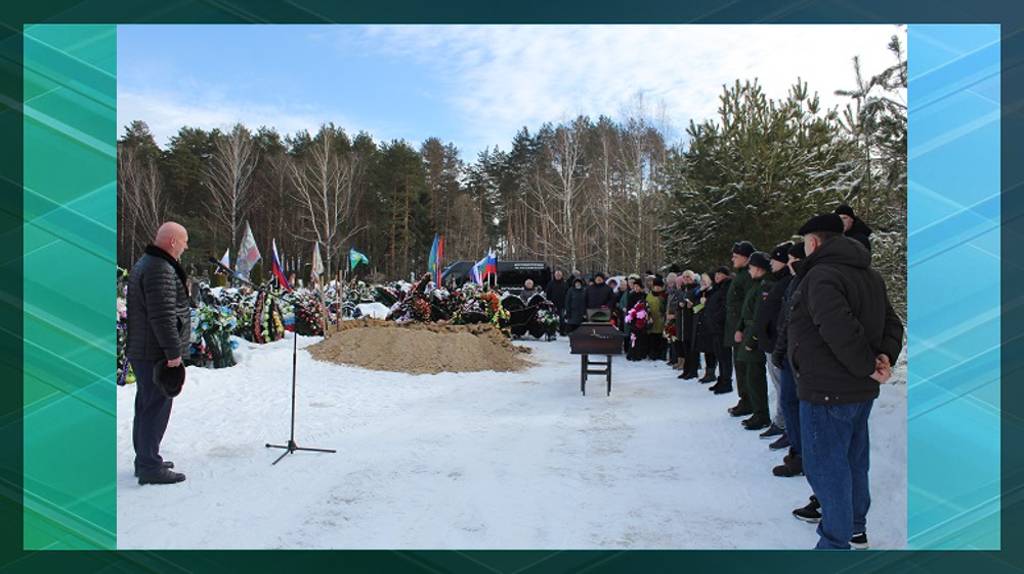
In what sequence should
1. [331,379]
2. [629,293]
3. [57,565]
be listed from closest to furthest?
[57,565]
[331,379]
[629,293]

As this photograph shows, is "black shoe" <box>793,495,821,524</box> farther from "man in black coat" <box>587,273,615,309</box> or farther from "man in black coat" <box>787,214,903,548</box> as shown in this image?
"man in black coat" <box>587,273,615,309</box>

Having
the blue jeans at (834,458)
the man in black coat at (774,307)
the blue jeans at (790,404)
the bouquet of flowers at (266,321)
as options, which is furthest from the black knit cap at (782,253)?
the bouquet of flowers at (266,321)

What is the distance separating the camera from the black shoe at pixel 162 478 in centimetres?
455

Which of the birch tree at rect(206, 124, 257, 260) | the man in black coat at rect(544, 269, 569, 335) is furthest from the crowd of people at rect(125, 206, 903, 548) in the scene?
the birch tree at rect(206, 124, 257, 260)

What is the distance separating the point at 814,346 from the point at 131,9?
389cm

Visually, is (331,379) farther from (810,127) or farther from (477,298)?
(810,127)

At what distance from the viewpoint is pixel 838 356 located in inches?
A: 123

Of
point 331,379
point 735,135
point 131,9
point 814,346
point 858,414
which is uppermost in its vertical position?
point 735,135

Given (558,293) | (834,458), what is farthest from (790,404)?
(558,293)

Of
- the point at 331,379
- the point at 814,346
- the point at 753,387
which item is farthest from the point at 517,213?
the point at 814,346

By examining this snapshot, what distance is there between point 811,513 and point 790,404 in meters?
1.05

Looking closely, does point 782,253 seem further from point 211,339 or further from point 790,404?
point 211,339

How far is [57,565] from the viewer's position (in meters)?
3.27

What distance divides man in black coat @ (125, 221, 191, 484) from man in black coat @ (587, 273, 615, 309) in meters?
9.90
